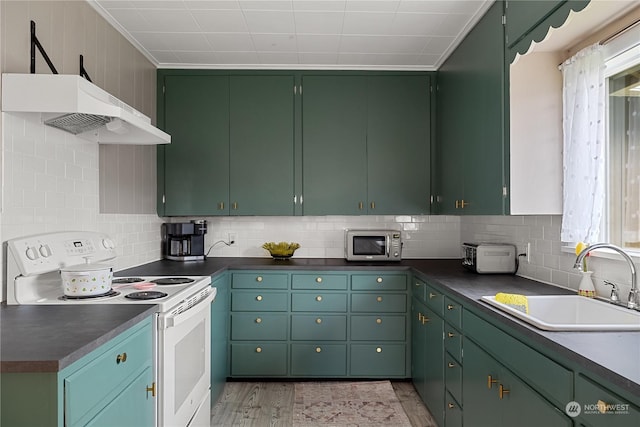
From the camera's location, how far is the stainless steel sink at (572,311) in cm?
170

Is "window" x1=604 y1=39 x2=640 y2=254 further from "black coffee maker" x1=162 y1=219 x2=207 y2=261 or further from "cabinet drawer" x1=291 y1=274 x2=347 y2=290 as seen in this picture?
"black coffee maker" x1=162 y1=219 x2=207 y2=261

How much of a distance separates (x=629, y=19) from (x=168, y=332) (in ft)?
8.13

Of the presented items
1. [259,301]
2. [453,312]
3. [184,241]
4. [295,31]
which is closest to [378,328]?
[259,301]

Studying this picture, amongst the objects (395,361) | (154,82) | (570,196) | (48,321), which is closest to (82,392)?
(48,321)

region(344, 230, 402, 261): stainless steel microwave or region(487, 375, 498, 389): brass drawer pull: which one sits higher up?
region(344, 230, 402, 261): stainless steel microwave

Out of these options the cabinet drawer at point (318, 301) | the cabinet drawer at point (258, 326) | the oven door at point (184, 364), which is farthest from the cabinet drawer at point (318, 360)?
the oven door at point (184, 364)

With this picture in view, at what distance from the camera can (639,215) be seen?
1.98 meters

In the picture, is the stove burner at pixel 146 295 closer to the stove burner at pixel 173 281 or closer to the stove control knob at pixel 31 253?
the stove burner at pixel 173 281

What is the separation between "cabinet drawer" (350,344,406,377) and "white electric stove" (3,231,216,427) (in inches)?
49.4

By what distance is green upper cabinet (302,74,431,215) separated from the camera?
12.0ft

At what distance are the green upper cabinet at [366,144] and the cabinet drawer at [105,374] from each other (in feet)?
6.87

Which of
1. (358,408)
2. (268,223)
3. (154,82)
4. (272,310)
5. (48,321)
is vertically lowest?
(358,408)

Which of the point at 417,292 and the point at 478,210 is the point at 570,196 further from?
the point at 417,292

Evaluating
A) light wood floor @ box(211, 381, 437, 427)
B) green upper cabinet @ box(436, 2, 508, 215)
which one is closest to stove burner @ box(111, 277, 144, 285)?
light wood floor @ box(211, 381, 437, 427)
